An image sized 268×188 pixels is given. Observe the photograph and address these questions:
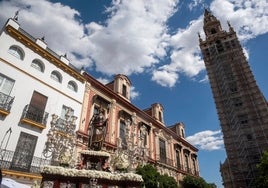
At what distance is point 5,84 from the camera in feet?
42.1

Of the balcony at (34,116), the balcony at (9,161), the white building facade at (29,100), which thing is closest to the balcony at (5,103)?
the white building facade at (29,100)

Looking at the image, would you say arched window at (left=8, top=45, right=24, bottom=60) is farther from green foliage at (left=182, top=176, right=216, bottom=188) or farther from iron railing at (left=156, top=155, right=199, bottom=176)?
green foliage at (left=182, top=176, right=216, bottom=188)

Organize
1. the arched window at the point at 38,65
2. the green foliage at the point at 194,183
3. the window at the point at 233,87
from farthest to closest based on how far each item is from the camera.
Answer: the window at the point at 233,87, the green foliage at the point at 194,183, the arched window at the point at 38,65

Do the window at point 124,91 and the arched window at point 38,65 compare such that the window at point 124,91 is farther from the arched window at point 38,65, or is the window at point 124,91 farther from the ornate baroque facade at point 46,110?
the arched window at point 38,65

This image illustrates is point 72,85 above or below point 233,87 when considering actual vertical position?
below

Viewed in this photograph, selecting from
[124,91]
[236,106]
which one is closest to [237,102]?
→ [236,106]

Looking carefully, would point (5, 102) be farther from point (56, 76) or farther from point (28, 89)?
point (56, 76)

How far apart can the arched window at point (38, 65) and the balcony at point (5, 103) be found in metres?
3.33

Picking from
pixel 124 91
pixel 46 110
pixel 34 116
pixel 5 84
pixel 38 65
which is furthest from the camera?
pixel 124 91

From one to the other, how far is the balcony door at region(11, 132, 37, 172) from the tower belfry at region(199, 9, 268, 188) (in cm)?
3598

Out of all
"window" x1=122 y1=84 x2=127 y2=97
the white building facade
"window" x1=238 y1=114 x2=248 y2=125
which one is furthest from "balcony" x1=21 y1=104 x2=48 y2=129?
"window" x1=238 y1=114 x2=248 y2=125

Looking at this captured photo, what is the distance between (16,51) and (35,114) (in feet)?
14.6

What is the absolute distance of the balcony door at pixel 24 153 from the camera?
38.7 ft

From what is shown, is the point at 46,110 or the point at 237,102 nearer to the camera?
the point at 46,110
